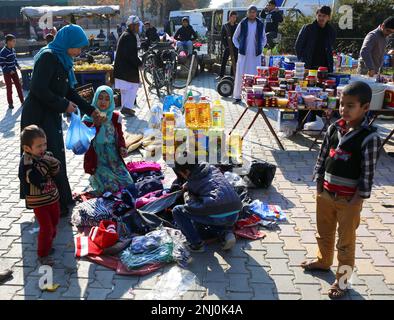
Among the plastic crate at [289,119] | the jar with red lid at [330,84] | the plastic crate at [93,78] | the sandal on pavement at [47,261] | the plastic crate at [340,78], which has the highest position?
the plastic crate at [340,78]

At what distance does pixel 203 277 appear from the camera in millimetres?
3395

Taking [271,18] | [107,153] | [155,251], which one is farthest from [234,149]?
[271,18]

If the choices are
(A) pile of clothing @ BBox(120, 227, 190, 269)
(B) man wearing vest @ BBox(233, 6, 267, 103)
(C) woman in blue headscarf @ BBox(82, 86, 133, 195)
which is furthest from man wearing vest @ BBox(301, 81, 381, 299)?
(B) man wearing vest @ BBox(233, 6, 267, 103)

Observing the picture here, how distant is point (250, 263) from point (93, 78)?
7.71 m

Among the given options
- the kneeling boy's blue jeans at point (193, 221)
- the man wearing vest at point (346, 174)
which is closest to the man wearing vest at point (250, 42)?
the kneeling boy's blue jeans at point (193, 221)

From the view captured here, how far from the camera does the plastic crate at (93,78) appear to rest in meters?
10.1

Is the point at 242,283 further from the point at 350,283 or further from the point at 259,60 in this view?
the point at 259,60

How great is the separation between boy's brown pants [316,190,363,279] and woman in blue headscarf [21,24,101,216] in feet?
8.20

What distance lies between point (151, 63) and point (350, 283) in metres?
8.45

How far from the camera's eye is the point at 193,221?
12.0ft

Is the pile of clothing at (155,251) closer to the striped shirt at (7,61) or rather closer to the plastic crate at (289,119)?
the plastic crate at (289,119)

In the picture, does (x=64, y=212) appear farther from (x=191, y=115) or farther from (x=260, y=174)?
(x=260, y=174)

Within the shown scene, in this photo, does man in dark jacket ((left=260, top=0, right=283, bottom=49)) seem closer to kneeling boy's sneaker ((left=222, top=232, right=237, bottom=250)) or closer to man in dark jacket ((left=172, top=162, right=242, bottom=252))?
man in dark jacket ((left=172, top=162, right=242, bottom=252))

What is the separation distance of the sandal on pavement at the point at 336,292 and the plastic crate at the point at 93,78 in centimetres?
821
